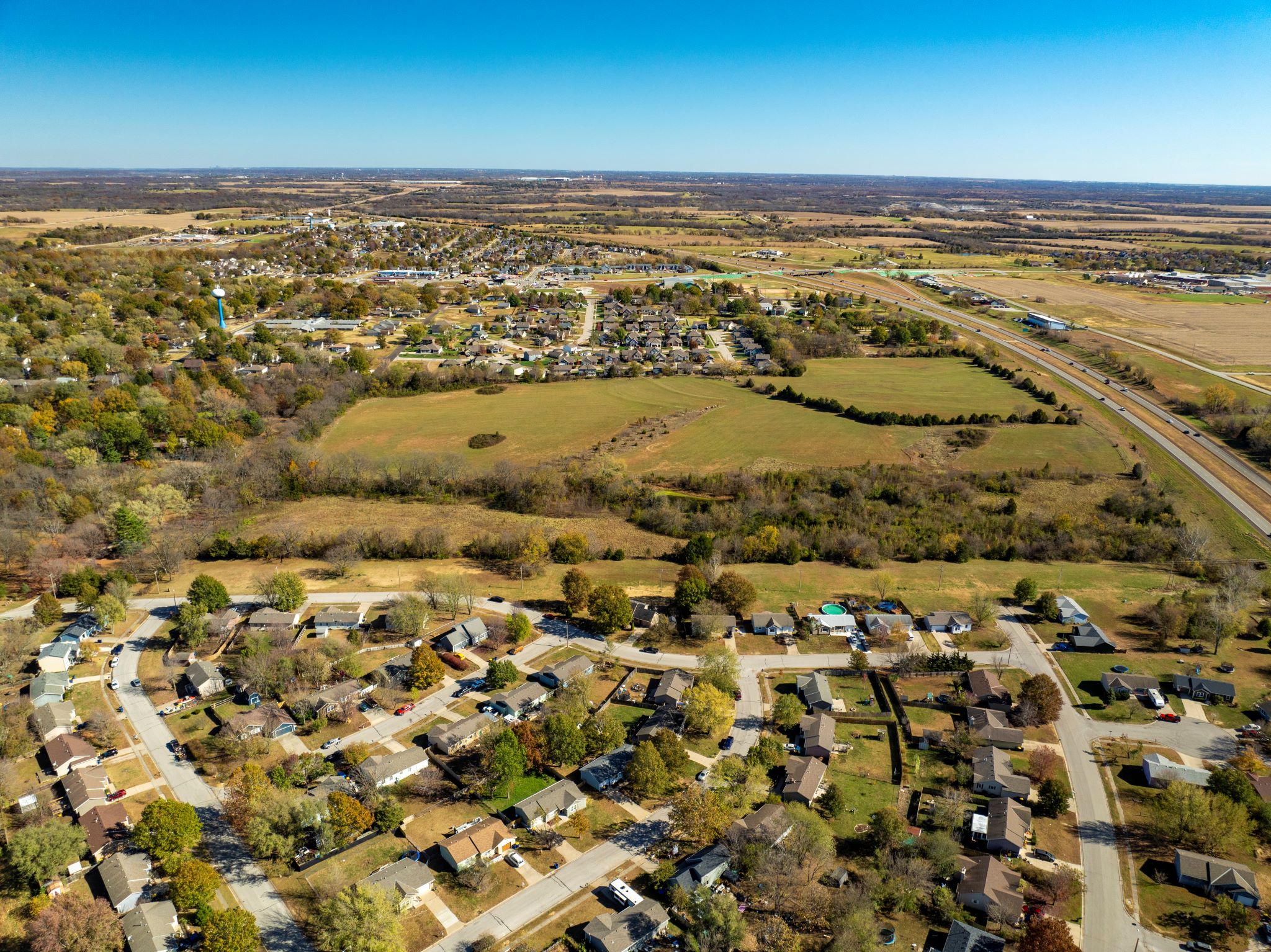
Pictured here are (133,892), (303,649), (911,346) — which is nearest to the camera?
(133,892)

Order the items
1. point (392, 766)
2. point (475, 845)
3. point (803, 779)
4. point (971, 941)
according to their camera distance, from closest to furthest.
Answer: point (971, 941), point (475, 845), point (803, 779), point (392, 766)

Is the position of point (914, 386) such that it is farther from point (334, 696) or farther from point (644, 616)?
point (334, 696)

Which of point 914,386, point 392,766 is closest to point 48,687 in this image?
point 392,766

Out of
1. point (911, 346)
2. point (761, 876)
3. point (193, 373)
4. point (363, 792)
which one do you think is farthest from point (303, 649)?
point (911, 346)

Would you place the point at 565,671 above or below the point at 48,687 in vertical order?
below

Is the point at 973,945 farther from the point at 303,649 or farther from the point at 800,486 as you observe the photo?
the point at 800,486

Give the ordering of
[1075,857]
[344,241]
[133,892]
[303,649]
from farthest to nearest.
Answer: [344,241], [303,649], [1075,857], [133,892]

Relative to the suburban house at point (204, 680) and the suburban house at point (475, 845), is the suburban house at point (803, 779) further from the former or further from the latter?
the suburban house at point (204, 680)
